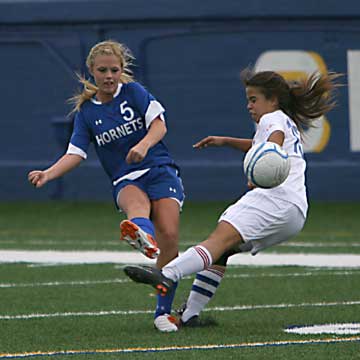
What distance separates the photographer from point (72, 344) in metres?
7.43

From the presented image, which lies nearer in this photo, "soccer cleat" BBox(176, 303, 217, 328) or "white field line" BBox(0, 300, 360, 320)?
"soccer cleat" BBox(176, 303, 217, 328)

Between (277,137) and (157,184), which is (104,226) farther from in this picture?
(277,137)

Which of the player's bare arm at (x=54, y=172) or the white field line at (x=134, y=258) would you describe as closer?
the player's bare arm at (x=54, y=172)

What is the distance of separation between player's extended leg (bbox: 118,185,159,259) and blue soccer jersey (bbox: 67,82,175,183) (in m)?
0.17

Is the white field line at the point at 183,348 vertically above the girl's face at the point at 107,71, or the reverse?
the girl's face at the point at 107,71

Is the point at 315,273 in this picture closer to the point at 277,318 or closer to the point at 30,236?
the point at 277,318

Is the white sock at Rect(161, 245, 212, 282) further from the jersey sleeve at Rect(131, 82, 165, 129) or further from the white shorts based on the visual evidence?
the jersey sleeve at Rect(131, 82, 165, 129)

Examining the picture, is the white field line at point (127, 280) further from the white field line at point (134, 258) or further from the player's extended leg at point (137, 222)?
the player's extended leg at point (137, 222)

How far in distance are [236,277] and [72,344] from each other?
12.2ft

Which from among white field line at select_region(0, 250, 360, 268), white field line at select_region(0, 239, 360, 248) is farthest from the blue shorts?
white field line at select_region(0, 239, 360, 248)

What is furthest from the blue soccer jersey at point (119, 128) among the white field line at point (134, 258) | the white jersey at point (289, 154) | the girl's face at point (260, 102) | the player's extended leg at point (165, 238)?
the white field line at point (134, 258)

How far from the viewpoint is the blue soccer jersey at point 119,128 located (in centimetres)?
834

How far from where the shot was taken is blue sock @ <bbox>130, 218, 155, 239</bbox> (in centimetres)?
777

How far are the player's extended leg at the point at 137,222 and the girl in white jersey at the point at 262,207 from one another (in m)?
0.17
